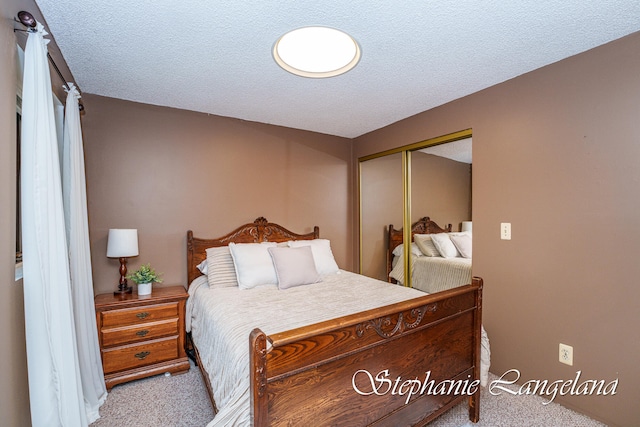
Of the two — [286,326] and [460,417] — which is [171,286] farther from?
[460,417]

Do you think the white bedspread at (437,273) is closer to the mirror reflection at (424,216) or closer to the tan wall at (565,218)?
the mirror reflection at (424,216)

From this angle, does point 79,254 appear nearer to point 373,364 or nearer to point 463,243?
point 373,364

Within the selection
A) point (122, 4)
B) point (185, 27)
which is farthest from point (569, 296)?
point (122, 4)

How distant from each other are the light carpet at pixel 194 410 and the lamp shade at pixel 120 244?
100cm

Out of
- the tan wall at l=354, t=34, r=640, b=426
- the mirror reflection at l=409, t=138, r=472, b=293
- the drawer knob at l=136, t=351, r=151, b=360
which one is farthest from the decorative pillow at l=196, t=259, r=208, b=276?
the tan wall at l=354, t=34, r=640, b=426

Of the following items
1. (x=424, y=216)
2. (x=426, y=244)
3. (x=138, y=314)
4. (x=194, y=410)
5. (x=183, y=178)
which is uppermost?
(x=183, y=178)

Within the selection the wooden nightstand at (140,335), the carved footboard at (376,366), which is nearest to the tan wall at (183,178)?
the wooden nightstand at (140,335)

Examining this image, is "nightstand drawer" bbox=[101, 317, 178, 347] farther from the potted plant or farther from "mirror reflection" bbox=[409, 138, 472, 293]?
"mirror reflection" bbox=[409, 138, 472, 293]

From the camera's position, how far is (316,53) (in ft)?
7.17


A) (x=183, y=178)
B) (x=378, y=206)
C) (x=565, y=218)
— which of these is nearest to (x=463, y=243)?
(x=565, y=218)

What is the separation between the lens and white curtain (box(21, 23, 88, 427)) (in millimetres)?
1235

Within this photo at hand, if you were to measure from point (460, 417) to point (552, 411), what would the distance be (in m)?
0.64

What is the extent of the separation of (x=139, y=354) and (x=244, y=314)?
1.14 metres

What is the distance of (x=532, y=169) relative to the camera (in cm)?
217
